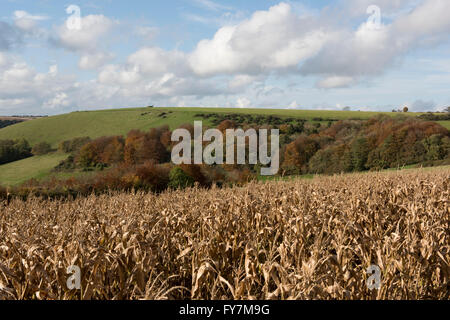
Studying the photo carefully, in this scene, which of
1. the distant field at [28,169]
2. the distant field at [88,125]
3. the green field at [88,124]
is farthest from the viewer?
the distant field at [88,125]

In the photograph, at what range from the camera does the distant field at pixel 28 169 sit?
4865 centimetres

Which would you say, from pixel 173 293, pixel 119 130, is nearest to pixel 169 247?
pixel 173 293

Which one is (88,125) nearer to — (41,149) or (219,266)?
(41,149)

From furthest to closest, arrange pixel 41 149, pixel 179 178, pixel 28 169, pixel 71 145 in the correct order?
pixel 41 149
pixel 71 145
pixel 28 169
pixel 179 178

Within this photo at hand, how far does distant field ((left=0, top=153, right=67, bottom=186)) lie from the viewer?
48.6 meters

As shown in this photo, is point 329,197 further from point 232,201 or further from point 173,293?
point 173,293

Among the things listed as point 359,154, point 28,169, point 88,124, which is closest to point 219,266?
point 359,154

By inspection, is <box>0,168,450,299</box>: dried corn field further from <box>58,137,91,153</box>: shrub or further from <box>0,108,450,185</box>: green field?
<box>0,108,450,185</box>: green field

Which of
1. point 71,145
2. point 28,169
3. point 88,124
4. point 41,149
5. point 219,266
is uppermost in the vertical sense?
point 88,124

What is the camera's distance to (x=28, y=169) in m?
53.9

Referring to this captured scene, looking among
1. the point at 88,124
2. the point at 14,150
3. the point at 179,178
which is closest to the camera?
the point at 179,178

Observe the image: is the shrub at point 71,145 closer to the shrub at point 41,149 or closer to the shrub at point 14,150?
the shrub at point 41,149

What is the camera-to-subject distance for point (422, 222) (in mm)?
6320

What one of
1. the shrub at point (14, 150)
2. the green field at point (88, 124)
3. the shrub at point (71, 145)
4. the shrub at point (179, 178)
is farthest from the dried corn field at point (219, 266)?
the shrub at point (14, 150)
